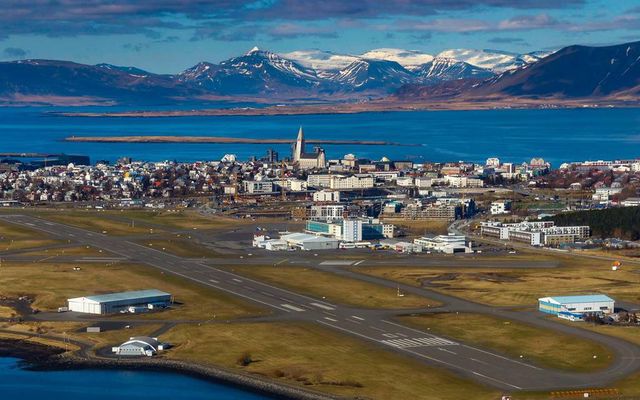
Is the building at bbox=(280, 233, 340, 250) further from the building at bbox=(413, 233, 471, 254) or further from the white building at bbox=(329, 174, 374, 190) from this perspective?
the white building at bbox=(329, 174, 374, 190)

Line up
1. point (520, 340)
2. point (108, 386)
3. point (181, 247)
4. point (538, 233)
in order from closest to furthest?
point (108, 386) → point (520, 340) → point (181, 247) → point (538, 233)

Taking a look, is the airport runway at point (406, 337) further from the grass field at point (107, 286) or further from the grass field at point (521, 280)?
the grass field at point (521, 280)

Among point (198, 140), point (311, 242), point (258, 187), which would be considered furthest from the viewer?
point (198, 140)

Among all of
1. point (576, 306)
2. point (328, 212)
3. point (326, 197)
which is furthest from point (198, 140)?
point (576, 306)

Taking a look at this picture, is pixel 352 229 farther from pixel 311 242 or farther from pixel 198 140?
pixel 198 140

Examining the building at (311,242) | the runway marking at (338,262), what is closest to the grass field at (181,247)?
the building at (311,242)

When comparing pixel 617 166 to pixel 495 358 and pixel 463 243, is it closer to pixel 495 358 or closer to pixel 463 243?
pixel 463 243

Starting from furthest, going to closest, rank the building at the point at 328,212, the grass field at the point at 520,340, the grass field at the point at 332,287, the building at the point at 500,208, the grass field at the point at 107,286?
the building at the point at 500,208, the building at the point at 328,212, the grass field at the point at 332,287, the grass field at the point at 107,286, the grass field at the point at 520,340

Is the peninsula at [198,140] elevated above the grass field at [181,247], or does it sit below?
above
